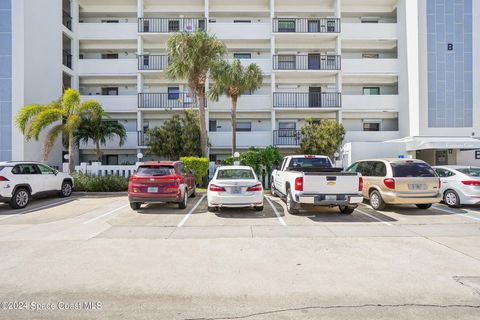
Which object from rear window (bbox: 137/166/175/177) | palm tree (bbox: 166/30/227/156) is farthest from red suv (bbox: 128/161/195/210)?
palm tree (bbox: 166/30/227/156)

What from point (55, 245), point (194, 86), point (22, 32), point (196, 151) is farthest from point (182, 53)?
point (55, 245)

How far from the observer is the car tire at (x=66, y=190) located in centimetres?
1420

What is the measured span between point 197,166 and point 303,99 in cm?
1164

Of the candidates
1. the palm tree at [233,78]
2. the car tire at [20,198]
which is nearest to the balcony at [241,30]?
the palm tree at [233,78]

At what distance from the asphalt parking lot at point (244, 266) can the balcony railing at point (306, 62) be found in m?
17.3

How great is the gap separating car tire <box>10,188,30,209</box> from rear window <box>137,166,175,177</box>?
499 cm

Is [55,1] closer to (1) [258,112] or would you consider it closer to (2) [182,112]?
(2) [182,112]

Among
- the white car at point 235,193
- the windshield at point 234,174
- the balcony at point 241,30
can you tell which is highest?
the balcony at point 241,30

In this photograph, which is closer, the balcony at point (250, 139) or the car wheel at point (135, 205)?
the car wheel at point (135, 205)

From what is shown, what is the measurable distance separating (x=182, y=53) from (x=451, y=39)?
1914 centimetres

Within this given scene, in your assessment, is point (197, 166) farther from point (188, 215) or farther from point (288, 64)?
point (288, 64)

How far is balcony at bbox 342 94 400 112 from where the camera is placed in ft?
79.2

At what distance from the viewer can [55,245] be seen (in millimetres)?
6723

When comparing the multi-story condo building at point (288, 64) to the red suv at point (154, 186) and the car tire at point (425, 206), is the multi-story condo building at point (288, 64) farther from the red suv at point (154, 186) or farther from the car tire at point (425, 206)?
the red suv at point (154, 186)
